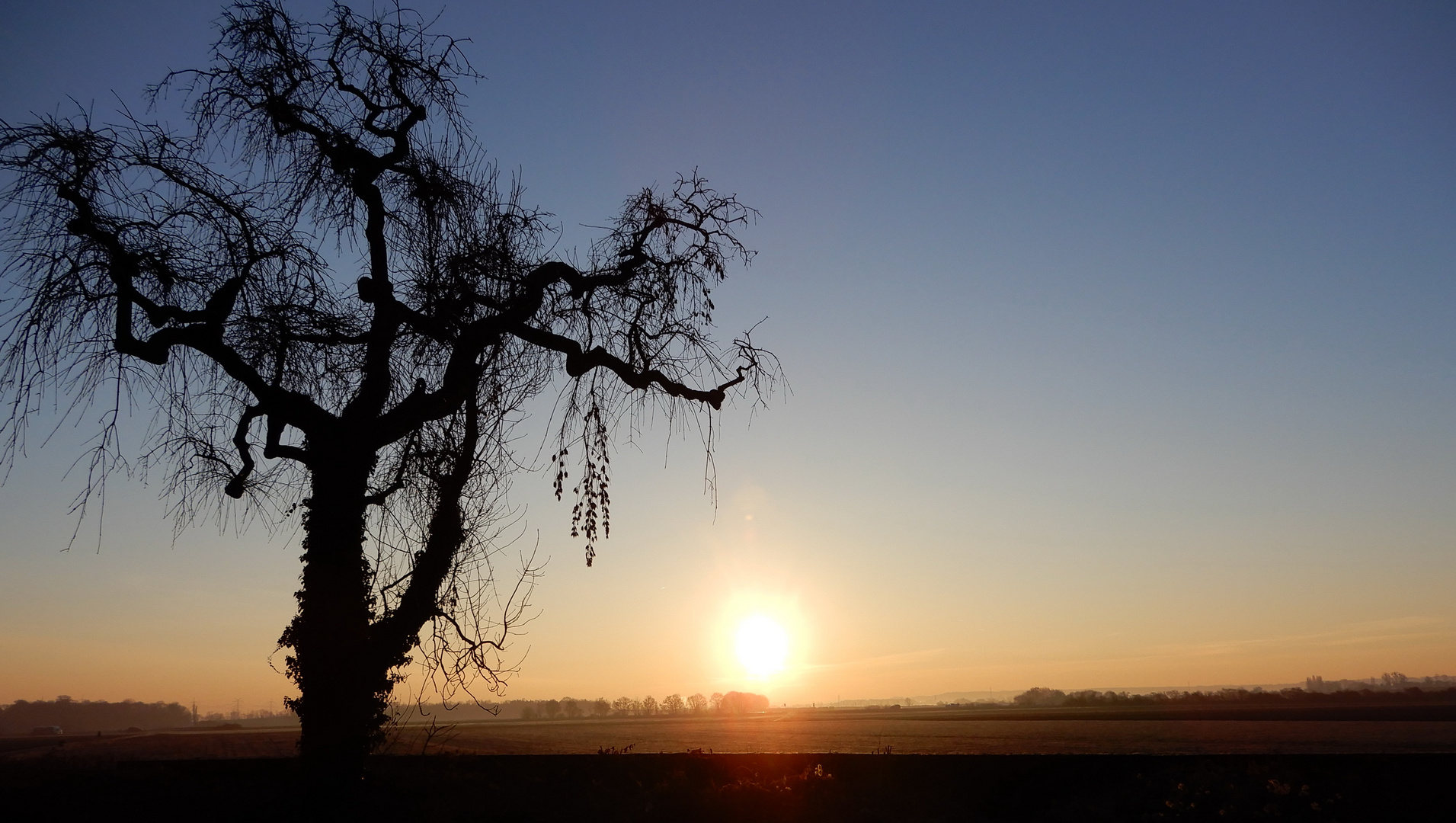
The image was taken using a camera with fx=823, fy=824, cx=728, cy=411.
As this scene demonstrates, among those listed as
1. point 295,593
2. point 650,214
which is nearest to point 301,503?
point 295,593

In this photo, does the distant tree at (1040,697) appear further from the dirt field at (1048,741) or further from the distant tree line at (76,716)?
the distant tree line at (76,716)

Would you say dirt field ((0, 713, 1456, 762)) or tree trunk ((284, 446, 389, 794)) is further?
dirt field ((0, 713, 1456, 762))

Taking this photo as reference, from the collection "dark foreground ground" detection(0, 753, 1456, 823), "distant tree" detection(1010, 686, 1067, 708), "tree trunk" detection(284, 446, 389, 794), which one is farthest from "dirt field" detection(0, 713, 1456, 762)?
"distant tree" detection(1010, 686, 1067, 708)

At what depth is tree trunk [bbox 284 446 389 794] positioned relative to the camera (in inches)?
277

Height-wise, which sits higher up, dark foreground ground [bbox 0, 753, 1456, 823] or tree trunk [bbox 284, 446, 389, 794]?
tree trunk [bbox 284, 446, 389, 794]

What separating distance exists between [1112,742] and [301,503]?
64.5ft

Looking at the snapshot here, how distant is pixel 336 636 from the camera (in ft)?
23.6

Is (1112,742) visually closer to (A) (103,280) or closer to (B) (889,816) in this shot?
(B) (889,816)

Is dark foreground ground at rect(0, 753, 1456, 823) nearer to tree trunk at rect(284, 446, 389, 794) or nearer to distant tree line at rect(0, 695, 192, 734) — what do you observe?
tree trunk at rect(284, 446, 389, 794)

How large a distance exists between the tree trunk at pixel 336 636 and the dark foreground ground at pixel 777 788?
0.39 m

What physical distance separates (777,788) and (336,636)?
14.4 feet

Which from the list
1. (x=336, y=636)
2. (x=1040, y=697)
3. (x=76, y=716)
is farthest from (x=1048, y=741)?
(x=76, y=716)

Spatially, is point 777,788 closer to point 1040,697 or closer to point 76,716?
point 1040,697

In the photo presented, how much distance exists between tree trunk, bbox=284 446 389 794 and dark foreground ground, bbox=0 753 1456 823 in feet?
1.28
